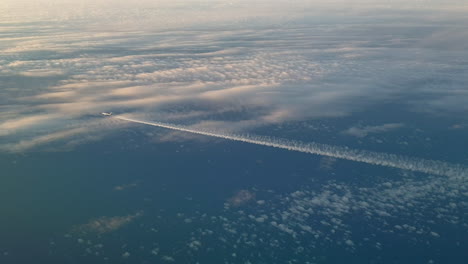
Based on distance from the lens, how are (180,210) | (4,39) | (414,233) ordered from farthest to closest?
(4,39) < (180,210) < (414,233)

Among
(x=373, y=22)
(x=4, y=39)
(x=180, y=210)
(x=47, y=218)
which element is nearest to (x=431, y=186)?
(x=180, y=210)

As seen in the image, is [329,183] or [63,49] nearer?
[329,183]

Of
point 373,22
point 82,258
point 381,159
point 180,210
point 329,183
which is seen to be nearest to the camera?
point 82,258

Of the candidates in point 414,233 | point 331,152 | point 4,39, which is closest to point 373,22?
point 4,39

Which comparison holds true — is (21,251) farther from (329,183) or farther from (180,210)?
(329,183)

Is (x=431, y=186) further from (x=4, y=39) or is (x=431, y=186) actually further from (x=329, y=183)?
(x=4, y=39)

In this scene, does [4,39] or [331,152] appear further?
[4,39]
